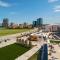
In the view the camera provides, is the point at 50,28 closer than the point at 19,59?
No

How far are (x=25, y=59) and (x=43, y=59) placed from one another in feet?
6.16

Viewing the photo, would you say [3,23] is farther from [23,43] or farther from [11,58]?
[11,58]

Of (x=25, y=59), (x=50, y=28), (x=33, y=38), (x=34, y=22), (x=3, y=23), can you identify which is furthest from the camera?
(x=34, y=22)

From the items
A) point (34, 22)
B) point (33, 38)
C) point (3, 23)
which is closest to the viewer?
point (33, 38)

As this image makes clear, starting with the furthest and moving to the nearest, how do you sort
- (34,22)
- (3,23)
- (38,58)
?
(34,22)
(3,23)
(38,58)

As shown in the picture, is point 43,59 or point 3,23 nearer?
point 43,59

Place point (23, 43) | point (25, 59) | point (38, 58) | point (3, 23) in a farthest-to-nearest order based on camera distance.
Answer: point (3, 23), point (23, 43), point (38, 58), point (25, 59)

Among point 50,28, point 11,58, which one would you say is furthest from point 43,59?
point 50,28

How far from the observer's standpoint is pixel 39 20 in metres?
154

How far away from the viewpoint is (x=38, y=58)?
59.7ft

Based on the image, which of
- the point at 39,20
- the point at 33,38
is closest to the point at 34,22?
the point at 39,20

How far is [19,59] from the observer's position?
1703 centimetres

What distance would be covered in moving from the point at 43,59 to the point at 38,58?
4.53 ft

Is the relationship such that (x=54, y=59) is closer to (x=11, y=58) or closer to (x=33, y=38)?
(x=11, y=58)
